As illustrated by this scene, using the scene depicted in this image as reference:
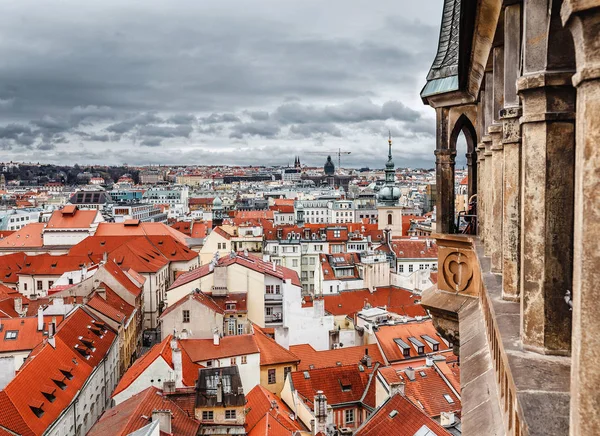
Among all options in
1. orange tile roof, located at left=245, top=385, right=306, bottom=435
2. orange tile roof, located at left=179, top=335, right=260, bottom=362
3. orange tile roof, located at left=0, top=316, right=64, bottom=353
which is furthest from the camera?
orange tile roof, located at left=0, top=316, right=64, bottom=353

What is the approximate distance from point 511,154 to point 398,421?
18.1 meters

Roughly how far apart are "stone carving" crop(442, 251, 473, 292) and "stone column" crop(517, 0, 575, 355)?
14.0 feet

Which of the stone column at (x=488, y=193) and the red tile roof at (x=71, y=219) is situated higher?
the stone column at (x=488, y=193)

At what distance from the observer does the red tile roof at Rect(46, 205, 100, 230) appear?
7075cm

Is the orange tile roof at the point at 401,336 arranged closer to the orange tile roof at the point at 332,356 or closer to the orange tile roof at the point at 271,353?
the orange tile roof at the point at 332,356

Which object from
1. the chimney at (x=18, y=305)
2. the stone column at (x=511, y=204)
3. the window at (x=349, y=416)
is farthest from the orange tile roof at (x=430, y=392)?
the chimney at (x=18, y=305)

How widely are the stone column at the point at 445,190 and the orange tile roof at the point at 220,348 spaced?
21.2 metres

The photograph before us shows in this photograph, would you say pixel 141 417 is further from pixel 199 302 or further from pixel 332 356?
pixel 332 356

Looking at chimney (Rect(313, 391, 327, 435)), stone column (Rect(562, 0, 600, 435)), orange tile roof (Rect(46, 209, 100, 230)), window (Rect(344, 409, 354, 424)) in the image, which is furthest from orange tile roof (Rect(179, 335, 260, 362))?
orange tile roof (Rect(46, 209, 100, 230))

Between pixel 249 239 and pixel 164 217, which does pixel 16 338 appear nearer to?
pixel 249 239

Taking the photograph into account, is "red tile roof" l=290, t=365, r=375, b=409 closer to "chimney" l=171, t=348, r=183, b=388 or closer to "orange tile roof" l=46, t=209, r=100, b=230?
"chimney" l=171, t=348, r=183, b=388

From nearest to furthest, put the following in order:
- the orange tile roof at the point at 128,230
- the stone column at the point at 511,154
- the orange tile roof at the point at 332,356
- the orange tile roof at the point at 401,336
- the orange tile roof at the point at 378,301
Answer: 1. the stone column at the point at 511,154
2. the orange tile roof at the point at 332,356
3. the orange tile roof at the point at 401,336
4. the orange tile roof at the point at 378,301
5. the orange tile roof at the point at 128,230

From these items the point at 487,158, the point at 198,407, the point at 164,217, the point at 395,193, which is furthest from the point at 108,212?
the point at 487,158

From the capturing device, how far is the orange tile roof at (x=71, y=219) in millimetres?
70750
